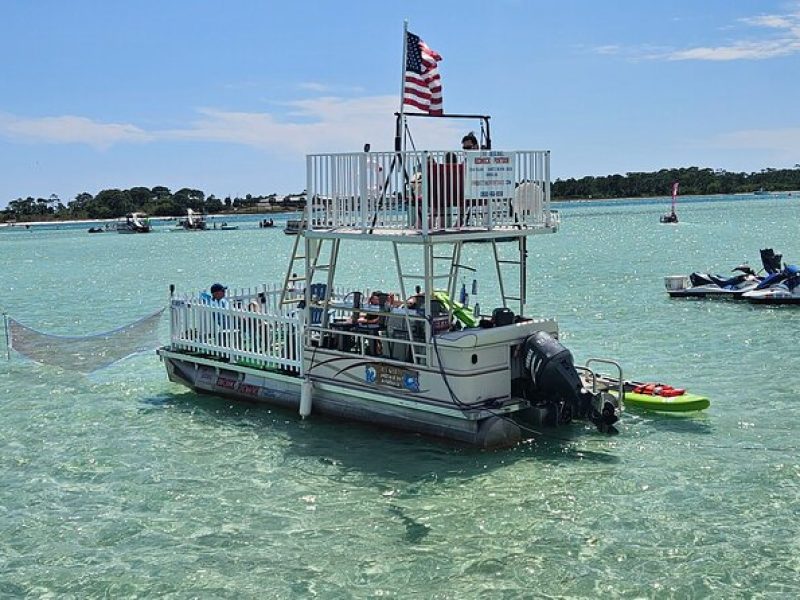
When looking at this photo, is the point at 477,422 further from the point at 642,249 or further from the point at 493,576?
the point at 642,249

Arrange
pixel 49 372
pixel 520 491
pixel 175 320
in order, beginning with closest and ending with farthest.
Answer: pixel 520 491, pixel 175 320, pixel 49 372

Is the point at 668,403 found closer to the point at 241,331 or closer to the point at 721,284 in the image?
the point at 241,331

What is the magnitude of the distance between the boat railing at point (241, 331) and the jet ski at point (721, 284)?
19.7m

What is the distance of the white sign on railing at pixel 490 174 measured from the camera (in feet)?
47.5

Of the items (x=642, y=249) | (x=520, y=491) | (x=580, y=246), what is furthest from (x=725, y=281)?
(x=580, y=246)

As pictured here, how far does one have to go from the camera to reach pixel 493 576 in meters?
9.88

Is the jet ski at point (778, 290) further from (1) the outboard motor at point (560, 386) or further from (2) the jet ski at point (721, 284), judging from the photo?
(1) the outboard motor at point (560, 386)

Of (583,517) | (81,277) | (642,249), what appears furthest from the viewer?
(642,249)

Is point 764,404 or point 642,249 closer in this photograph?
point 764,404

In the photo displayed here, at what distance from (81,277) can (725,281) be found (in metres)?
44.4

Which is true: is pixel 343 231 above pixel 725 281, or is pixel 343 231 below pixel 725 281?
above

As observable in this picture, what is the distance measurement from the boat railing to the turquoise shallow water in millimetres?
983

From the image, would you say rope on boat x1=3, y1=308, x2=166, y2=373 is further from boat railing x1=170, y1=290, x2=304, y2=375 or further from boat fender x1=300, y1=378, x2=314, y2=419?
boat fender x1=300, y1=378, x2=314, y2=419

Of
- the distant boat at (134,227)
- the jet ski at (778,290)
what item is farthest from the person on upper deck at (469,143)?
the distant boat at (134,227)
